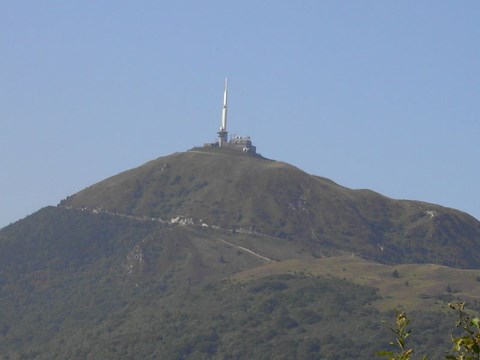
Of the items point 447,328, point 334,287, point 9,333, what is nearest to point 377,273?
point 334,287

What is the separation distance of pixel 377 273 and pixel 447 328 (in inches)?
1256

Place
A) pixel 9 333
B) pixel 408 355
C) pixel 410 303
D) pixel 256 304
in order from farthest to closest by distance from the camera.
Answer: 1. pixel 9 333
2. pixel 256 304
3. pixel 410 303
4. pixel 408 355

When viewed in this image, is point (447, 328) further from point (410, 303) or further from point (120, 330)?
point (120, 330)

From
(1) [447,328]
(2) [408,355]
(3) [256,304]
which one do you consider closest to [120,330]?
(3) [256,304]

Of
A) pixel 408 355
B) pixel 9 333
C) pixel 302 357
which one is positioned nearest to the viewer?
pixel 408 355

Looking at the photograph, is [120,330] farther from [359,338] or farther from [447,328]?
[447,328]

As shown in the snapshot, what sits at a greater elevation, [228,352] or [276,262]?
[276,262]

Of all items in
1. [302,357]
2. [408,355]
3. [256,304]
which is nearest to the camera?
[408,355]

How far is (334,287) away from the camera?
6594 inches

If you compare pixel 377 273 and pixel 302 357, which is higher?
pixel 377 273

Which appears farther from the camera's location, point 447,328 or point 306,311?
point 306,311

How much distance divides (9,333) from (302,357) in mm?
56813

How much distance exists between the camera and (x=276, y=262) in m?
187

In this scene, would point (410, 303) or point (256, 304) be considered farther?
point (256, 304)
